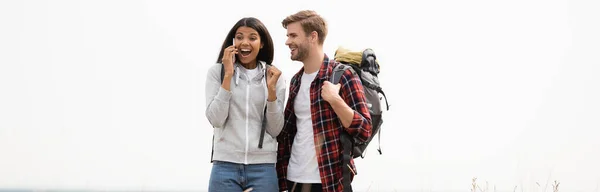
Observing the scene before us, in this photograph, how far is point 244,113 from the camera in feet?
16.8

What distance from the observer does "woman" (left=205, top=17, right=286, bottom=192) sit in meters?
5.00

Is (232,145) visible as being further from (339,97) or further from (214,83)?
(339,97)

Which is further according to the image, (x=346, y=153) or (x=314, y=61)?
(x=314, y=61)

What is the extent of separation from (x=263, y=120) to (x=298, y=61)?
0.56 m

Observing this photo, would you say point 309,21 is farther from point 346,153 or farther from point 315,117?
point 346,153

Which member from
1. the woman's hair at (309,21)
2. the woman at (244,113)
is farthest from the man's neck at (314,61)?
the woman at (244,113)

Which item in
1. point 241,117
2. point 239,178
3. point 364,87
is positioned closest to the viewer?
point 239,178

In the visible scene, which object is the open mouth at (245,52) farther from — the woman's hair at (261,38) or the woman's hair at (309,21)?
the woman's hair at (309,21)

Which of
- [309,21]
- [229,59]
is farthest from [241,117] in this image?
[309,21]

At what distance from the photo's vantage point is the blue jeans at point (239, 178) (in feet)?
16.3

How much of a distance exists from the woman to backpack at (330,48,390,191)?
0.50m

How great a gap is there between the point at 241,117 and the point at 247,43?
1.87ft

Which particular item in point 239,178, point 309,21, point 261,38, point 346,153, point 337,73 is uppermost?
point 309,21

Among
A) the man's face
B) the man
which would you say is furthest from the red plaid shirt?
the man's face
